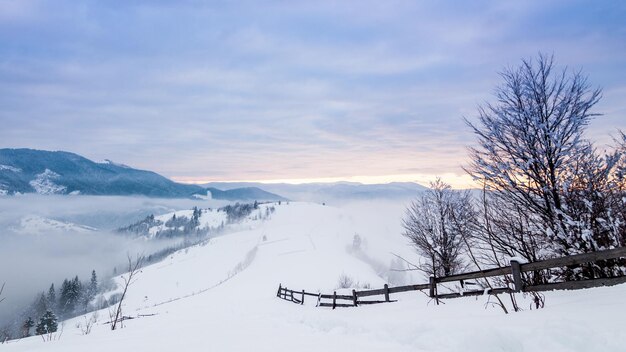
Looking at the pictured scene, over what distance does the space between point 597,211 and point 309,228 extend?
174540 mm

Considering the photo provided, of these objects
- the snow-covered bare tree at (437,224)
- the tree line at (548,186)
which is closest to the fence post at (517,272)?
the tree line at (548,186)

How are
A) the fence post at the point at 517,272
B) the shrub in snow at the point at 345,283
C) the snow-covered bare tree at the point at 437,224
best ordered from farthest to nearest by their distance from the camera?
the shrub in snow at the point at 345,283, the snow-covered bare tree at the point at 437,224, the fence post at the point at 517,272

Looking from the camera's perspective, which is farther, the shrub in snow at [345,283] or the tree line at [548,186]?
the shrub in snow at [345,283]

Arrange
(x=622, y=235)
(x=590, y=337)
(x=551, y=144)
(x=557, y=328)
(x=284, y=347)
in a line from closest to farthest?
(x=590, y=337)
(x=557, y=328)
(x=284, y=347)
(x=622, y=235)
(x=551, y=144)

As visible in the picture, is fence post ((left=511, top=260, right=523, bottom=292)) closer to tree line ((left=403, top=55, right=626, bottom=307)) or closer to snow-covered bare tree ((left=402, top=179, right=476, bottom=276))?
tree line ((left=403, top=55, right=626, bottom=307))

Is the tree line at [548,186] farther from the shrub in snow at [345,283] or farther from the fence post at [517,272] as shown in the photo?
the shrub in snow at [345,283]

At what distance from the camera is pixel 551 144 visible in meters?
9.34

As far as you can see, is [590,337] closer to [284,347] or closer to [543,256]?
[284,347]

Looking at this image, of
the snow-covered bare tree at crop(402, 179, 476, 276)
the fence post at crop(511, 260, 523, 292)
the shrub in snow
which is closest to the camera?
the fence post at crop(511, 260, 523, 292)

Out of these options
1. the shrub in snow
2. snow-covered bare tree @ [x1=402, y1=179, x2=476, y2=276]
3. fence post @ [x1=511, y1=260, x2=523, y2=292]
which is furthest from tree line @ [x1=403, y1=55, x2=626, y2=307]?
the shrub in snow

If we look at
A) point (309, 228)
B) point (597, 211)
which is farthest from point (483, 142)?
point (309, 228)

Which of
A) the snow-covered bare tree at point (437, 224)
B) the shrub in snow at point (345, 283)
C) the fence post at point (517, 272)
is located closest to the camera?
the fence post at point (517, 272)

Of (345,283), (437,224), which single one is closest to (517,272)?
(437,224)

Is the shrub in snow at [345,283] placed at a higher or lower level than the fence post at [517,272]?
lower
